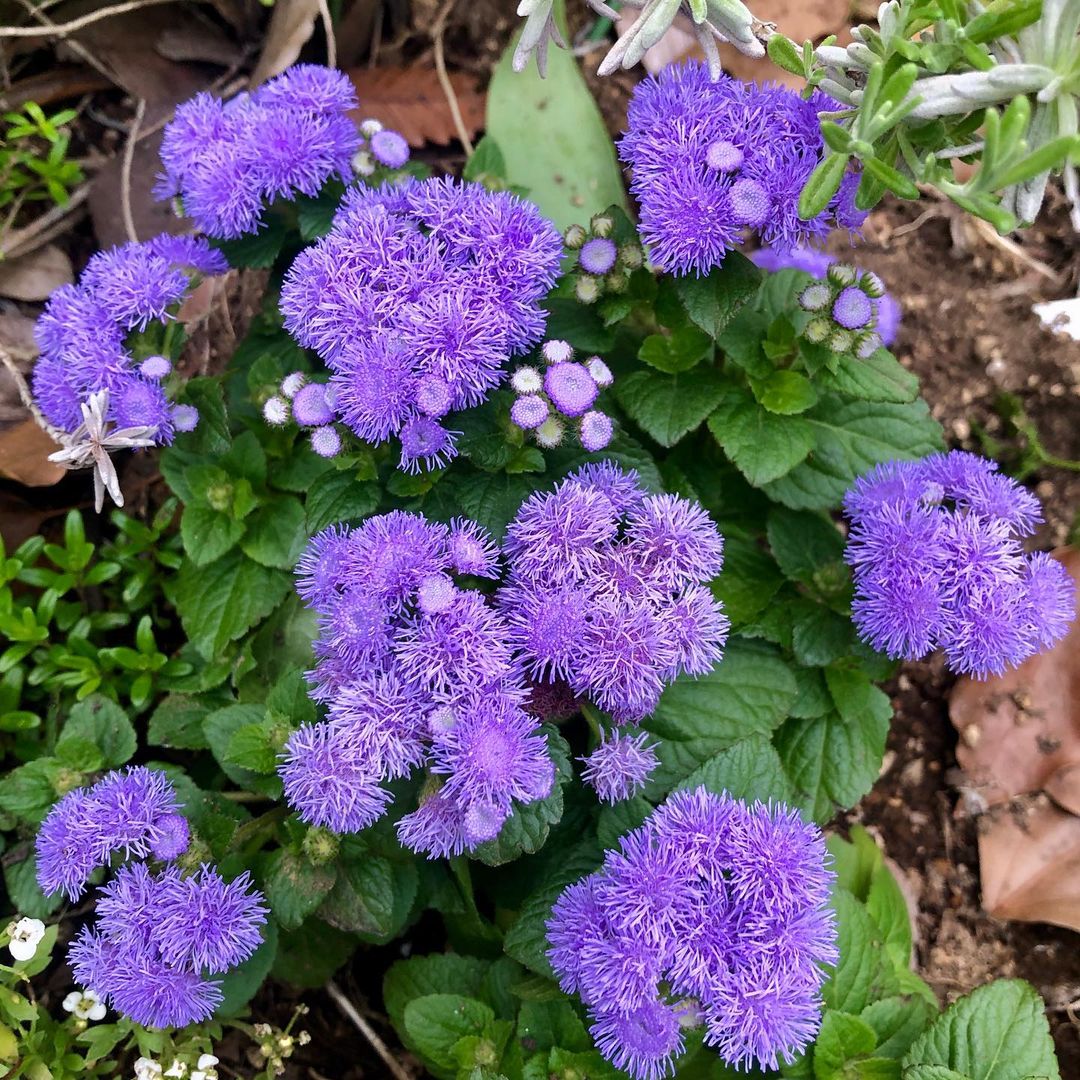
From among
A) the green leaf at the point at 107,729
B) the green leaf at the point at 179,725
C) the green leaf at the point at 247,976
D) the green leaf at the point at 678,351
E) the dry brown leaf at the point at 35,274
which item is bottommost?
the green leaf at the point at 247,976

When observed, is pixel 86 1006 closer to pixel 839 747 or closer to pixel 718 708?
pixel 718 708

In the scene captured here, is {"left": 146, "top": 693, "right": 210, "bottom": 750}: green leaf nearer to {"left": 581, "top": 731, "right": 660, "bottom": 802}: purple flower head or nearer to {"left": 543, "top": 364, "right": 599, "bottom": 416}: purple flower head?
{"left": 581, "top": 731, "right": 660, "bottom": 802}: purple flower head

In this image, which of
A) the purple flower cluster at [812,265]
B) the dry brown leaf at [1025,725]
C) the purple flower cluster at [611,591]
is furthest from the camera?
the dry brown leaf at [1025,725]

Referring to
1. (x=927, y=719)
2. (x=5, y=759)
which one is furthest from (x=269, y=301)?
(x=927, y=719)

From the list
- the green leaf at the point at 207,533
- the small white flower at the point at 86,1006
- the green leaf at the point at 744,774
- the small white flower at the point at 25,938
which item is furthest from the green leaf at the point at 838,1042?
the green leaf at the point at 207,533

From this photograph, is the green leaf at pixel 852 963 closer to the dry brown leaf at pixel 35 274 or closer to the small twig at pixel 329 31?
the small twig at pixel 329 31

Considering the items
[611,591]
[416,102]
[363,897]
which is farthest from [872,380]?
[416,102]
